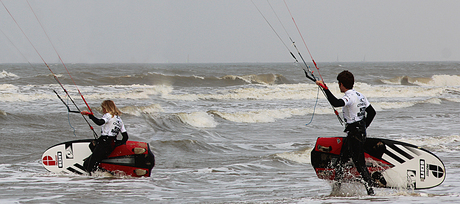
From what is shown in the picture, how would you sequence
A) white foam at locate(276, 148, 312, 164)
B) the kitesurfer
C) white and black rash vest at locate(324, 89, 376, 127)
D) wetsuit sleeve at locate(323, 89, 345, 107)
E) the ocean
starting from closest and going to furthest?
wetsuit sleeve at locate(323, 89, 345, 107) → white and black rash vest at locate(324, 89, 376, 127) → the ocean → the kitesurfer → white foam at locate(276, 148, 312, 164)

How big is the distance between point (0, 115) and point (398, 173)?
13.5m

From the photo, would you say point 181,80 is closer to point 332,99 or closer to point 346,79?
point 346,79

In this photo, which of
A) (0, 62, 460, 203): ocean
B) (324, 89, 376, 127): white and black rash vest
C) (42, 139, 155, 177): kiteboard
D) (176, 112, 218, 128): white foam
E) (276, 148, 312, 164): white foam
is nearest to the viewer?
(324, 89, 376, 127): white and black rash vest

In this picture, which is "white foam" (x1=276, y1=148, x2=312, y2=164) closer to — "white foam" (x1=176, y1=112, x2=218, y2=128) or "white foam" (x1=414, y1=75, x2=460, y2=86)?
"white foam" (x1=176, y1=112, x2=218, y2=128)

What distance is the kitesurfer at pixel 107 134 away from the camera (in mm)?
6301

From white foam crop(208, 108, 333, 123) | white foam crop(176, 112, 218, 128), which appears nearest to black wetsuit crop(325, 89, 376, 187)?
white foam crop(176, 112, 218, 128)

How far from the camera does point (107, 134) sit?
6.46 meters

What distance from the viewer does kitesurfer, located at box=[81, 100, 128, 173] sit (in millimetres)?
6301

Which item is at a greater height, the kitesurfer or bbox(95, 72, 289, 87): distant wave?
bbox(95, 72, 289, 87): distant wave

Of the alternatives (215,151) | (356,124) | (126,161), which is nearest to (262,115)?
(215,151)

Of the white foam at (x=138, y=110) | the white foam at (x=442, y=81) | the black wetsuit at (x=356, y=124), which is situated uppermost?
the white foam at (x=442, y=81)

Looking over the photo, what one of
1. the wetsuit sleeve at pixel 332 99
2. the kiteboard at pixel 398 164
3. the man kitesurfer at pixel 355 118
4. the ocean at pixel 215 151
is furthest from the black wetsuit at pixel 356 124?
the kiteboard at pixel 398 164

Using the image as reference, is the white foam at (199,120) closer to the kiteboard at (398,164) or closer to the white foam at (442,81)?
the kiteboard at (398,164)

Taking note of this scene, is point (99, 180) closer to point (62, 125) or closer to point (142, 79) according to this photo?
point (62, 125)
